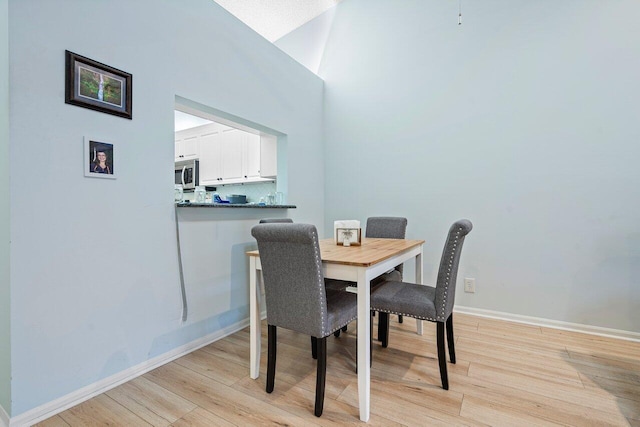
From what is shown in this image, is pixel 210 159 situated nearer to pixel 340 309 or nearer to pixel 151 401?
pixel 151 401

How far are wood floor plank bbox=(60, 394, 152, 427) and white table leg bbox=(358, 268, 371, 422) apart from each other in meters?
1.01

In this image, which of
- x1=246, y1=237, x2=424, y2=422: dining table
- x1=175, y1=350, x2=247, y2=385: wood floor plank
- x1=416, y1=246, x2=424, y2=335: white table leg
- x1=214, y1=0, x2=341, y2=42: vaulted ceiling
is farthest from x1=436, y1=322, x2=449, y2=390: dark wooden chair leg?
x1=214, y1=0, x2=341, y2=42: vaulted ceiling

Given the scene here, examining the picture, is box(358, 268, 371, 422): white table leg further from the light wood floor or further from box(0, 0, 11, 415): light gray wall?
box(0, 0, 11, 415): light gray wall

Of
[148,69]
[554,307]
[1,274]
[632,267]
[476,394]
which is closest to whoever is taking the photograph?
[1,274]

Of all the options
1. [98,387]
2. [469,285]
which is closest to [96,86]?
[98,387]

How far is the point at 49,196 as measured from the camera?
1480mm

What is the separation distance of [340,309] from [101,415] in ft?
4.18

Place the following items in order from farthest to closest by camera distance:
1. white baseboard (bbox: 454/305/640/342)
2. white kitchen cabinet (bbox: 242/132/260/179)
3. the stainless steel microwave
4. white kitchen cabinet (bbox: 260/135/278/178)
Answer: the stainless steel microwave, white kitchen cabinet (bbox: 242/132/260/179), white kitchen cabinet (bbox: 260/135/278/178), white baseboard (bbox: 454/305/640/342)

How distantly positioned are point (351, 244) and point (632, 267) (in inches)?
85.5

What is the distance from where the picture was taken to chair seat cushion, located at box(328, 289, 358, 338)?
1.54 meters

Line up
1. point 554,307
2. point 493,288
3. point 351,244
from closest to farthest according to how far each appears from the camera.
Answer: point 351,244, point 554,307, point 493,288

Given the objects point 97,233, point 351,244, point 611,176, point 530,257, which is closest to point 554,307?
point 530,257

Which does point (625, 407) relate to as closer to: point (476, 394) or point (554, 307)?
point (476, 394)

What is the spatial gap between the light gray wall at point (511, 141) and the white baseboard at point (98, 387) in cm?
209
